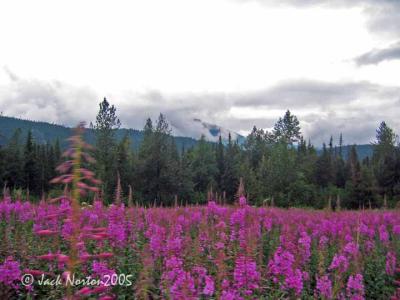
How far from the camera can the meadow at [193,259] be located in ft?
16.0

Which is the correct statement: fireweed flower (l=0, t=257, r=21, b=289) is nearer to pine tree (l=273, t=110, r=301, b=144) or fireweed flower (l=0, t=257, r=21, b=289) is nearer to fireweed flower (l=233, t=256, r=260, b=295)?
fireweed flower (l=233, t=256, r=260, b=295)

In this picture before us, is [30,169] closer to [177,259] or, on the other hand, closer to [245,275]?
[177,259]


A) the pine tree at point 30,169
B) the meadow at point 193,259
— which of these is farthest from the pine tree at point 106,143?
the meadow at point 193,259

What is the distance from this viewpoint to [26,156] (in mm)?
62750

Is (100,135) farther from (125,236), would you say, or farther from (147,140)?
(125,236)

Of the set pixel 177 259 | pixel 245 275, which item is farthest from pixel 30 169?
pixel 245 275

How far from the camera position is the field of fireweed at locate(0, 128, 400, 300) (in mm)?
4090

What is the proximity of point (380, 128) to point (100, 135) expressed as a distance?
5714 centimetres

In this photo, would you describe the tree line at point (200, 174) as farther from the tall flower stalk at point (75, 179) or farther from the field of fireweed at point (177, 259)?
the tall flower stalk at point (75, 179)

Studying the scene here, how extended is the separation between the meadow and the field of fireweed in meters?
0.02

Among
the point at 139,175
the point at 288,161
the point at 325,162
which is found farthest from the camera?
the point at 325,162

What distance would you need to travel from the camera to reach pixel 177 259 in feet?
19.5

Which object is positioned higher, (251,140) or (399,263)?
(251,140)

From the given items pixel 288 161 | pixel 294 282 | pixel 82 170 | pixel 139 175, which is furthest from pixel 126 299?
pixel 139 175
